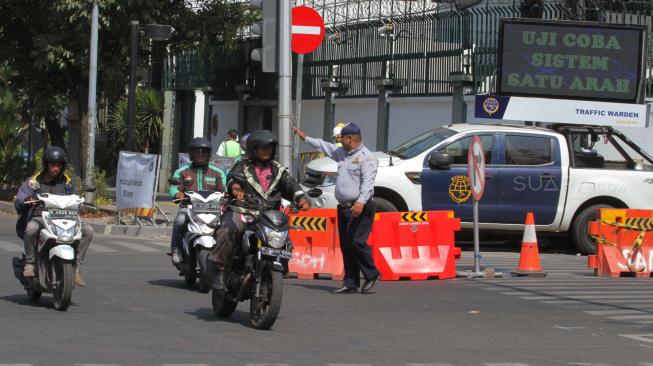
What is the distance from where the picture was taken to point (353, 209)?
13109mm

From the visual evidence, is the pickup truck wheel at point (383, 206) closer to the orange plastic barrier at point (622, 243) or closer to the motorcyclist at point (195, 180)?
the orange plastic barrier at point (622, 243)

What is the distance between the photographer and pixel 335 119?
2858 centimetres

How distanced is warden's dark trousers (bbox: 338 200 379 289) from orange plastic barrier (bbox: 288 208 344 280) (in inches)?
51.1

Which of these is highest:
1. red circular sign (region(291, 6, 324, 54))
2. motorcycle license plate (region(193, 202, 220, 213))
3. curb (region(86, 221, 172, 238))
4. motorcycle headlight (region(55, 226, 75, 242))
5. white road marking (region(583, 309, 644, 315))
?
red circular sign (region(291, 6, 324, 54))

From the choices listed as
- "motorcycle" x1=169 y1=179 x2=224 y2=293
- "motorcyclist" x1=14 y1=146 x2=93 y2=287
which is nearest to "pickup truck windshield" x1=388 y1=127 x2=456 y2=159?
"motorcycle" x1=169 y1=179 x2=224 y2=293

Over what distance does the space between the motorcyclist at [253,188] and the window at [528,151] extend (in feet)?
27.0

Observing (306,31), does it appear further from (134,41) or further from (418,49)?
(418,49)

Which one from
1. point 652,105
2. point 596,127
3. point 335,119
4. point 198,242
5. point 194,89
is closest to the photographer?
point 198,242

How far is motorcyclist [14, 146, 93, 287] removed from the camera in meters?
11.3

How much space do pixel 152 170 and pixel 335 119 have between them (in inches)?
331

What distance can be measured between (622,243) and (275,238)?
7236mm

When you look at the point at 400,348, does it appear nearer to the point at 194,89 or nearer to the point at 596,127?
the point at 596,127

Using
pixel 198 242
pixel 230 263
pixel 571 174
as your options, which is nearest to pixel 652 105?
pixel 571 174

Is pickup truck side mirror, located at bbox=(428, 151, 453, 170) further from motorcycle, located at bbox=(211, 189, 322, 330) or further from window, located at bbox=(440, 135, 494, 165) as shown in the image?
motorcycle, located at bbox=(211, 189, 322, 330)
